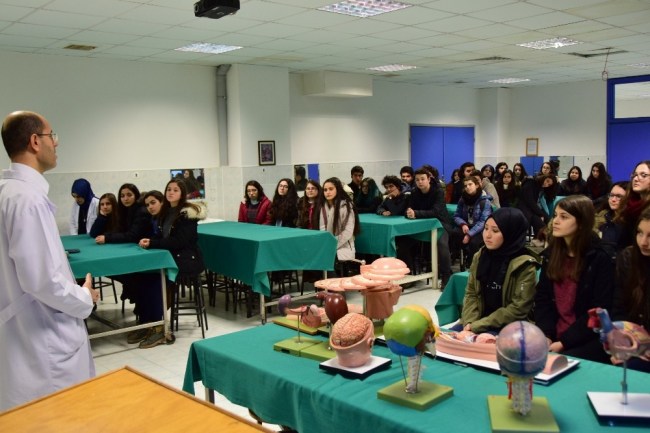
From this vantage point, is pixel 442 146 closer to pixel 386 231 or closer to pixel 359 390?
pixel 386 231

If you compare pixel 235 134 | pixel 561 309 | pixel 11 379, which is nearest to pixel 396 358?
pixel 561 309

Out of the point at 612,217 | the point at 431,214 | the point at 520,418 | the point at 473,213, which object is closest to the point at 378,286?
the point at 520,418

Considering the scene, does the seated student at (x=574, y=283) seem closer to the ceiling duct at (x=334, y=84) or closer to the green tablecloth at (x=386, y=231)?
the green tablecloth at (x=386, y=231)

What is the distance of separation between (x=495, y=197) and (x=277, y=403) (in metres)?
6.55

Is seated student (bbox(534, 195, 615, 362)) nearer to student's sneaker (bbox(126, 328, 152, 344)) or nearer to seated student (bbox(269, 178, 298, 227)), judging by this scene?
student's sneaker (bbox(126, 328, 152, 344))

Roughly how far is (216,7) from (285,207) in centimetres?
270

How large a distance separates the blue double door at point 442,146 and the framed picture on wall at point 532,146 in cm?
127

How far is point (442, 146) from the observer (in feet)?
42.4

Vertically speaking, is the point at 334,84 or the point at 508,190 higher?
the point at 334,84

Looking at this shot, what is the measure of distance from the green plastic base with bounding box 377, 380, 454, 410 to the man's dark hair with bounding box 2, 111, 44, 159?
1.71 m

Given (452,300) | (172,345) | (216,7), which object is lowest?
(172,345)

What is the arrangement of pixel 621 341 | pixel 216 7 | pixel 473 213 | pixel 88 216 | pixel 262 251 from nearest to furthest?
pixel 621 341, pixel 216 7, pixel 262 251, pixel 88 216, pixel 473 213

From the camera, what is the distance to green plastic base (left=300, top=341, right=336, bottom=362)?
92.7 inches

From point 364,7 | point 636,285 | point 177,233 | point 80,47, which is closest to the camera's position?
point 636,285
